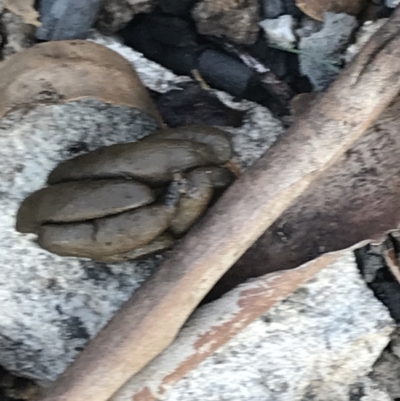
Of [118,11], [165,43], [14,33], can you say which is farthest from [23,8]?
[165,43]

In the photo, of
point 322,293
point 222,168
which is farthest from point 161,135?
point 322,293

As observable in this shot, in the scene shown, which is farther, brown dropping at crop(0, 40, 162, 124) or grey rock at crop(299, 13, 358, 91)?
grey rock at crop(299, 13, 358, 91)

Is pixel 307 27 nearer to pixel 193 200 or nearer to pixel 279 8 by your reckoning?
pixel 279 8

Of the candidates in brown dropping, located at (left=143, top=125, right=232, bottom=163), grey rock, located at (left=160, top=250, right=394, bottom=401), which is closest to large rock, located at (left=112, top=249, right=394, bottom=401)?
grey rock, located at (left=160, top=250, right=394, bottom=401)

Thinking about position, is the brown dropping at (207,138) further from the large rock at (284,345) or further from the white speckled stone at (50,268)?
the large rock at (284,345)

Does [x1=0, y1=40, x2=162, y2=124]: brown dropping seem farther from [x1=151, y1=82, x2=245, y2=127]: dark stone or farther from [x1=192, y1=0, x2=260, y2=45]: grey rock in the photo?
[x1=192, y1=0, x2=260, y2=45]: grey rock

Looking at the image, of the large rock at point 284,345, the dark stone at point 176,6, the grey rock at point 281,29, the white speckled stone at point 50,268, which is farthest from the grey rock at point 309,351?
the dark stone at point 176,6
